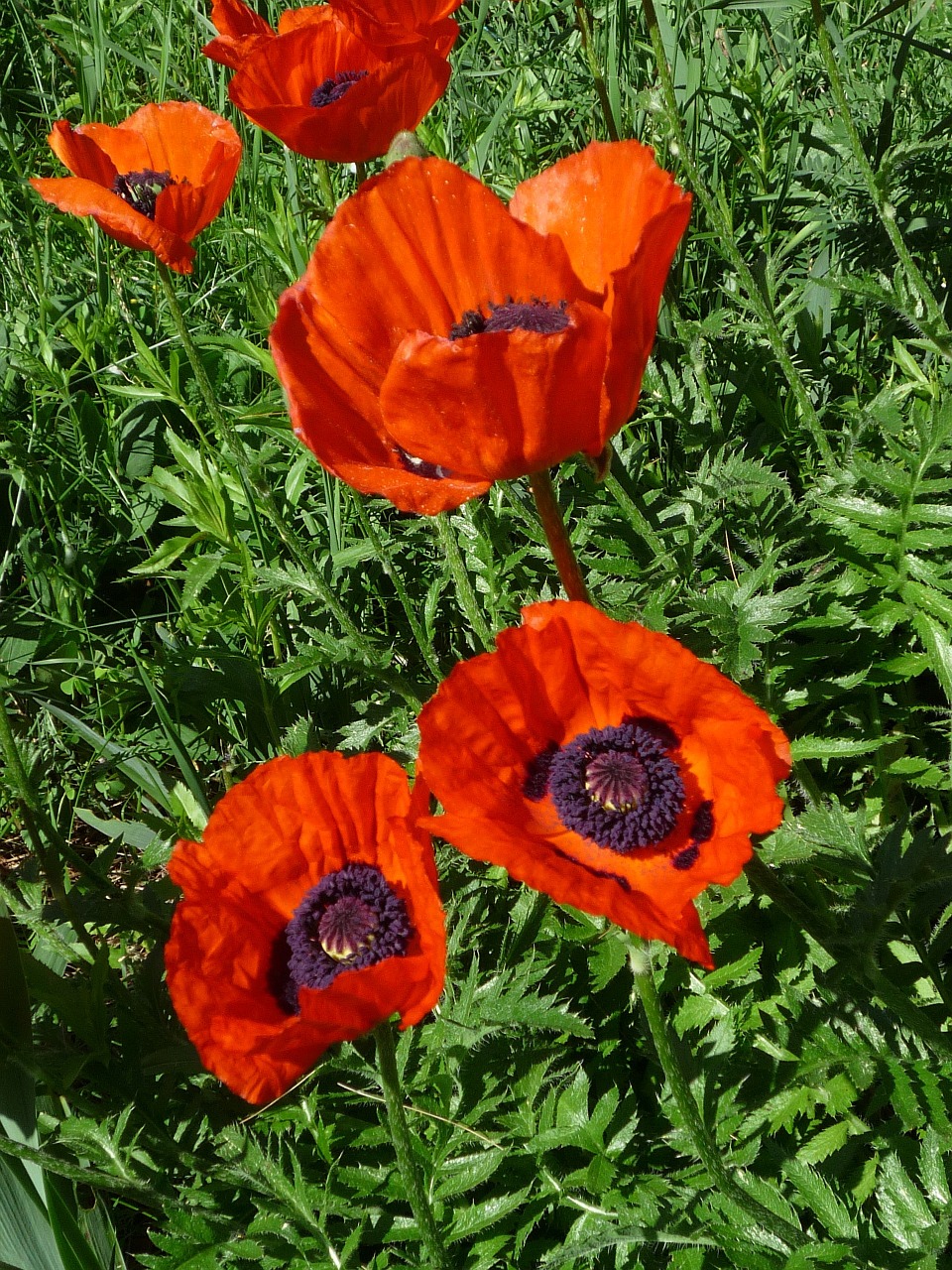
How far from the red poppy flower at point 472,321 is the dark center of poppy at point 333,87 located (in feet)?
2.77

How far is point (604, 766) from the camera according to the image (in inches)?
64.4

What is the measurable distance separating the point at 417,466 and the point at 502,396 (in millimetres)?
333

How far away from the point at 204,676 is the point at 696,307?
5.53ft

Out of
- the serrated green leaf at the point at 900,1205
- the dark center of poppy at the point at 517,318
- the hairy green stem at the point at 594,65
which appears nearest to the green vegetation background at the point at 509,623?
the serrated green leaf at the point at 900,1205

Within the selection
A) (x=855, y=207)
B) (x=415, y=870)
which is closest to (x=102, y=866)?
(x=415, y=870)

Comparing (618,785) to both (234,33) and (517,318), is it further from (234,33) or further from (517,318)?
(234,33)

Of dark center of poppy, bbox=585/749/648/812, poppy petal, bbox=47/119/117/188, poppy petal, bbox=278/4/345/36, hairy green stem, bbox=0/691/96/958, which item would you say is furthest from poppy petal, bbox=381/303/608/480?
poppy petal, bbox=278/4/345/36

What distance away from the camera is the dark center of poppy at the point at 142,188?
2484mm

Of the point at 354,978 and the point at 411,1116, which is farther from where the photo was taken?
the point at 411,1116

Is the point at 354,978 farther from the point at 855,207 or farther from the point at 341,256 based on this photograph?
the point at 855,207

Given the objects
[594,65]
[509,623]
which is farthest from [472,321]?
[509,623]

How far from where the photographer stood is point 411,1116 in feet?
6.65

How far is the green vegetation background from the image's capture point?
1.88 m

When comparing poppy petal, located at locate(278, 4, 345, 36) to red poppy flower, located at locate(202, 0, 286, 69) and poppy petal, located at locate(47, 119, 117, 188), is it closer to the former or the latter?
red poppy flower, located at locate(202, 0, 286, 69)
